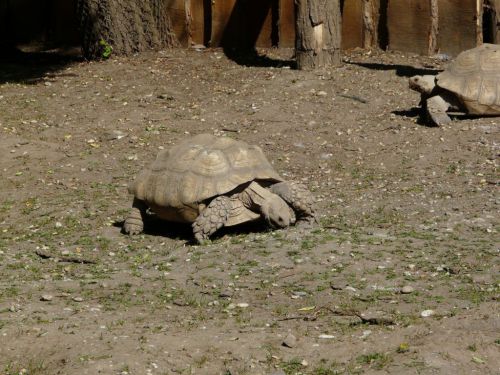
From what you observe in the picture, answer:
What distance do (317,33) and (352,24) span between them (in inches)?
58.4

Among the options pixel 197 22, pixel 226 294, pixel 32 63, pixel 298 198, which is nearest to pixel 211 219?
pixel 298 198

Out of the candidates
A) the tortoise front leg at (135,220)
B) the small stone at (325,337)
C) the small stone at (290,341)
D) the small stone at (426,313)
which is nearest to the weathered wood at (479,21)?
the tortoise front leg at (135,220)

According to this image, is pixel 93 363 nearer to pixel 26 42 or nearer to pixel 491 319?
pixel 491 319

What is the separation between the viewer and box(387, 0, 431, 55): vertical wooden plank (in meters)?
13.6

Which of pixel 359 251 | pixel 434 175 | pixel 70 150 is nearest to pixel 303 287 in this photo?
pixel 359 251

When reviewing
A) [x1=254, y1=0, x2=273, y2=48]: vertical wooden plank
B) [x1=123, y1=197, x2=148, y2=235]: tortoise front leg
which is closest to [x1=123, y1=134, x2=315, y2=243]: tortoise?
[x1=123, y1=197, x2=148, y2=235]: tortoise front leg

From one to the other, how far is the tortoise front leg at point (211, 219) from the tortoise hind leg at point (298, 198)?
0.51 metres

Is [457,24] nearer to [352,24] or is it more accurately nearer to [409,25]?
[409,25]

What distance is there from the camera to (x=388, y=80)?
1270 cm

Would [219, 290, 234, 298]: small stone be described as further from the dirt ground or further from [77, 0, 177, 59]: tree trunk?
[77, 0, 177, 59]: tree trunk

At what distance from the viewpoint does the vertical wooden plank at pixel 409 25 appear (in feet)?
44.8

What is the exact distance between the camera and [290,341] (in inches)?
212

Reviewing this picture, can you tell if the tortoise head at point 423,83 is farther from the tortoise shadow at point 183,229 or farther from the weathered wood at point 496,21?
the tortoise shadow at point 183,229

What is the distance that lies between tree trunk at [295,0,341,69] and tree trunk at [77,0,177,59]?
2.61 metres
